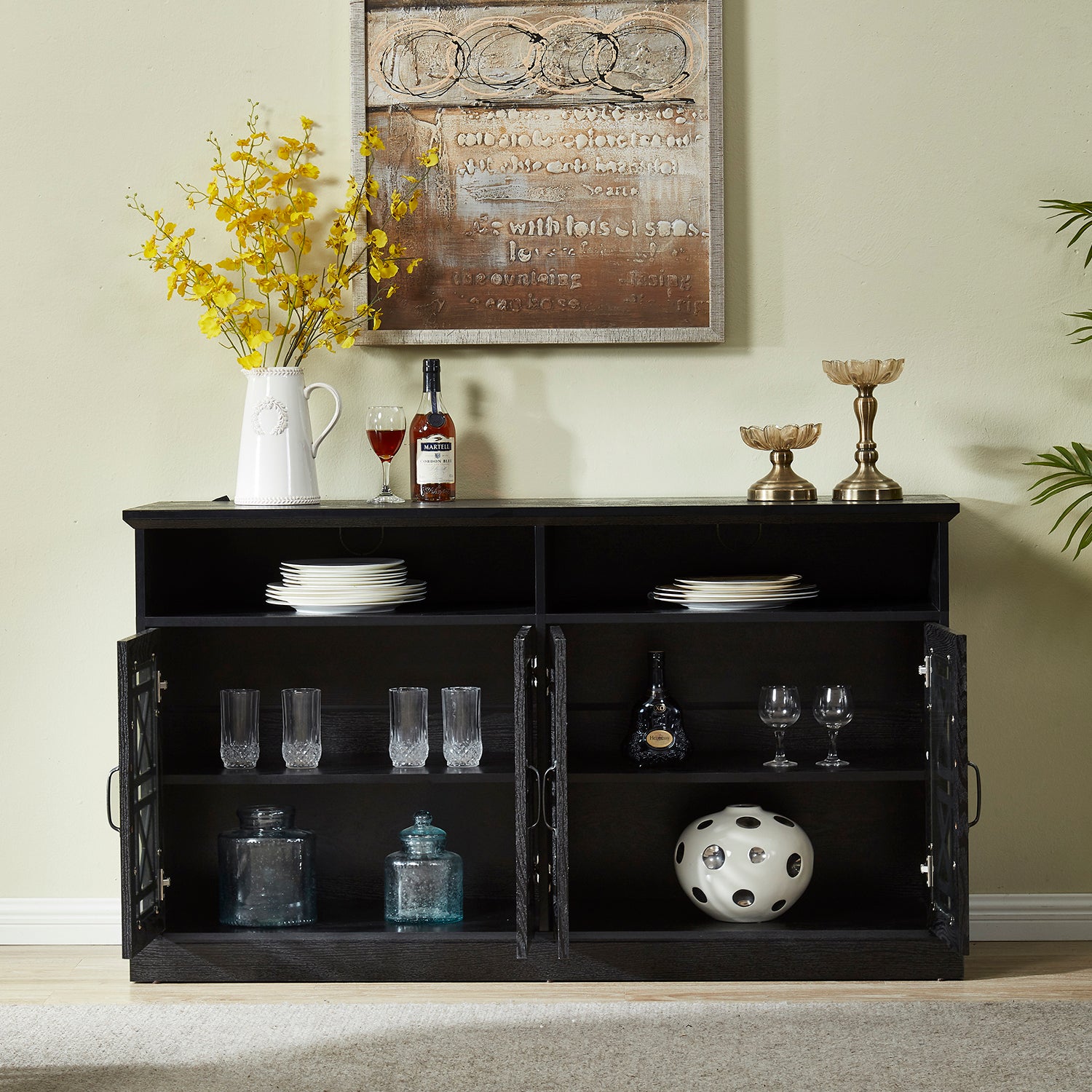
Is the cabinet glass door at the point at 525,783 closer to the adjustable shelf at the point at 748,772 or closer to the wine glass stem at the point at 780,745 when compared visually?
the adjustable shelf at the point at 748,772

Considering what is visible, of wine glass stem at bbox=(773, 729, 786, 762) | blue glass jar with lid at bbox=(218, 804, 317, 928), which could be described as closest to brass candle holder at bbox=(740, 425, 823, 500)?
wine glass stem at bbox=(773, 729, 786, 762)

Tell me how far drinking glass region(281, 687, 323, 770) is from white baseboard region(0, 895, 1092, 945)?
26.4 inches

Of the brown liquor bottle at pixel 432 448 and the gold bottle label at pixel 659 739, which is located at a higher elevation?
the brown liquor bottle at pixel 432 448

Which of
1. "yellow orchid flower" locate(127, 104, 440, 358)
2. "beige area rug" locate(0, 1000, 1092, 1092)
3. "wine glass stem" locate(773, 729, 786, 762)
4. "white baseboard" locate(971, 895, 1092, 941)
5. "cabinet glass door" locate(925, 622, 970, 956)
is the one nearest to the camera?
"beige area rug" locate(0, 1000, 1092, 1092)

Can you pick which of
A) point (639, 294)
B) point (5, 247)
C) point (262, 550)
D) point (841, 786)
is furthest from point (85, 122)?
point (841, 786)

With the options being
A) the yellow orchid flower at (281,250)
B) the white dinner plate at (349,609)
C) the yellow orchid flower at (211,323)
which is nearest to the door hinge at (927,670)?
the white dinner plate at (349,609)

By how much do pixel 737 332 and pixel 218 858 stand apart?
5.65 ft

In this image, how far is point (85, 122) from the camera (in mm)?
2824

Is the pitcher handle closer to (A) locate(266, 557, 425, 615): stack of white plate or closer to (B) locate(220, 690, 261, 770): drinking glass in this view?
(A) locate(266, 557, 425, 615): stack of white plate

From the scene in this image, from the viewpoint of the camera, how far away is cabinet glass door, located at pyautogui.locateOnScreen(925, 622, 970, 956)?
2377 millimetres

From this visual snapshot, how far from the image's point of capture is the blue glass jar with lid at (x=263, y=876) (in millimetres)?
2631

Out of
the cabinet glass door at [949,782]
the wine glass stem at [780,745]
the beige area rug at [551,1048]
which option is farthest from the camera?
the wine glass stem at [780,745]

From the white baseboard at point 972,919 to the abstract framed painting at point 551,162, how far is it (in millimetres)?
1527

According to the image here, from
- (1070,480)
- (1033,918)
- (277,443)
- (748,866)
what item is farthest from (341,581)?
(1033,918)
